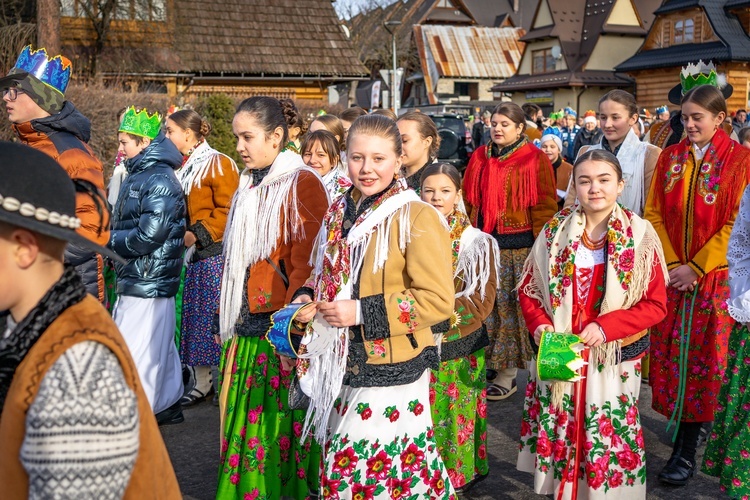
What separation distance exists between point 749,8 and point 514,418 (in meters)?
29.1

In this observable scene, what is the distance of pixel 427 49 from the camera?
4903 cm

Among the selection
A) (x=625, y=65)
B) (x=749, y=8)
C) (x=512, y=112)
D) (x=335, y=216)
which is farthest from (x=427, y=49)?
(x=335, y=216)

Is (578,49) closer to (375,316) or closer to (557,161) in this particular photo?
(557,161)

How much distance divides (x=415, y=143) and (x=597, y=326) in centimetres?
177

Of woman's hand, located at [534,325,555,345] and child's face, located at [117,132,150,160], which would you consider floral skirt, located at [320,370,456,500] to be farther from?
child's face, located at [117,132,150,160]

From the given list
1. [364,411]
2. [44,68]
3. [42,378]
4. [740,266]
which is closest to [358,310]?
[364,411]

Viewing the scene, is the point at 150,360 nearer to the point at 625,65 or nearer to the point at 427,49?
the point at 625,65

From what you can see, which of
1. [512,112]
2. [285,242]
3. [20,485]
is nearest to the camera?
[20,485]

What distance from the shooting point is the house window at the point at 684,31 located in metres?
31.7

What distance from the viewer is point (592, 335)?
371 cm

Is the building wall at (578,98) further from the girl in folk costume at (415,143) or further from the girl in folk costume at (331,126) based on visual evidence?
the girl in folk costume at (415,143)

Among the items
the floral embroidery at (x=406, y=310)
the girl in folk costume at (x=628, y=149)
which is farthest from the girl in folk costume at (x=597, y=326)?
the girl in folk costume at (x=628, y=149)

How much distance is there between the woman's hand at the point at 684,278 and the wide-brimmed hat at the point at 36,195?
3.78 meters

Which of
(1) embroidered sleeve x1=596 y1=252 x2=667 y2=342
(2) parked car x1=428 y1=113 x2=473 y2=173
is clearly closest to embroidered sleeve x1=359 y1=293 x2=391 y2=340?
(1) embroidered sleeve x1=596 y1=252 x2=667 y2=342
